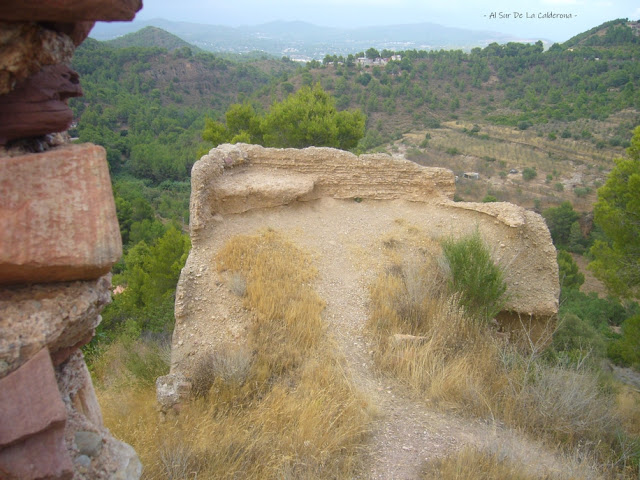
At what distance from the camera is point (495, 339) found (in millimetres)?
5211

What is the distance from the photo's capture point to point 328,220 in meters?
8.03

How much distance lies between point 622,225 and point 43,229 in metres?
9.98

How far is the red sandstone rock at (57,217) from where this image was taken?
164 cm

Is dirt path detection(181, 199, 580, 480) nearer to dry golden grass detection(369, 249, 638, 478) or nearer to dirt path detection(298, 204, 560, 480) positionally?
dirt path detection(298, 204, 560, 480)

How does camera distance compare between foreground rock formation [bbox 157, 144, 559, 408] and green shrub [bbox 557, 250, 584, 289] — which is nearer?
foreground rock formation [bbox 157, 144, 559, 408]

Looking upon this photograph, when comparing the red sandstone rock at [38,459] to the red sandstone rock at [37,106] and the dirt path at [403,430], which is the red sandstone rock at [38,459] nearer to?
the red sandstone rock at [37,106]

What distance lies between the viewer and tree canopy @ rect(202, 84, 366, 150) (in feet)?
47.0

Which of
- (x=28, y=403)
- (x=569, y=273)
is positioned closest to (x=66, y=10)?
(x=28, y=403)

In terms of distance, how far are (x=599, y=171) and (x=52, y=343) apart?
36537 millimetres

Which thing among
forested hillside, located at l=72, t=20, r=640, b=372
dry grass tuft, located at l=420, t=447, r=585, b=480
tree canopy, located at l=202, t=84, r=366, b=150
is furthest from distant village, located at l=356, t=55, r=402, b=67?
dry grass tuft, located at l=420, t=447, r=585, b=480

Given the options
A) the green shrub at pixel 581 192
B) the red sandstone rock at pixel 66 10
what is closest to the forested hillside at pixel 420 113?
the green shrub at pixel 581 192

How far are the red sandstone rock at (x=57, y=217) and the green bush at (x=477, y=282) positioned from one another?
468 cm

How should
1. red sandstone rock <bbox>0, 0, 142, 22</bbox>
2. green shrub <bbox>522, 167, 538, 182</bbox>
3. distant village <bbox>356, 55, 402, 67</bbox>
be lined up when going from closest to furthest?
1. red sandstone rock <bbox>0, 0, 142, 22</bbox>
2. green shrub <bbox>522, 167, 538, 182</bbox>
3. distant village <bbox>356, 55, 402, 67</bbox>

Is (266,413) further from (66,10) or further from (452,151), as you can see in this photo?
(452,151)
